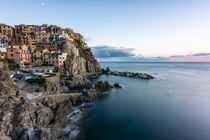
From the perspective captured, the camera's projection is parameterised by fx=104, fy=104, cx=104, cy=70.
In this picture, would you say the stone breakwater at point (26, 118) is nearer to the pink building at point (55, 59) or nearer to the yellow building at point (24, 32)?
the pink building at point (55, 59)

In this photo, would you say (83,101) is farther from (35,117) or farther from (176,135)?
(176,135)

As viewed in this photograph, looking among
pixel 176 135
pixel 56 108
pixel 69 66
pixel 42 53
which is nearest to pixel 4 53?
pixel 42 53

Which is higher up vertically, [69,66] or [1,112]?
[69,66]

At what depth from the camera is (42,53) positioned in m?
59.6

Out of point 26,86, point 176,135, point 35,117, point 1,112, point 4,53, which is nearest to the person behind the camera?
point 1,112

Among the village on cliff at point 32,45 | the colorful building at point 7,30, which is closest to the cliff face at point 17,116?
the village on cliff at point 32,45

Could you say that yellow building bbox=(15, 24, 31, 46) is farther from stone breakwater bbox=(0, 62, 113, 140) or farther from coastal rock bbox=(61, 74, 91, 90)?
stone breakwater bbox=(0, 62, 113, 140)

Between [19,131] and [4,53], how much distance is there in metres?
46.9

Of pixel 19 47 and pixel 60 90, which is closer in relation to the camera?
pixel 60 90

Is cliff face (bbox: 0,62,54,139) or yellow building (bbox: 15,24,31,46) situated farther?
yellow building (bbox: 15,24,31,46)

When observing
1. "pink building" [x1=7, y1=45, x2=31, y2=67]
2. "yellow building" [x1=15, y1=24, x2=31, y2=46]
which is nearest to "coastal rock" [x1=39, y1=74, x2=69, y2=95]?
"pink building" [x1=7, y1=45, x2=31, y2=67]

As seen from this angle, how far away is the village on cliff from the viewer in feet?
157

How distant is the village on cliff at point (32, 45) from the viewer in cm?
4788

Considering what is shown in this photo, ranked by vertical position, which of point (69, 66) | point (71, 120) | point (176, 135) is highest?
point (69, 66)
